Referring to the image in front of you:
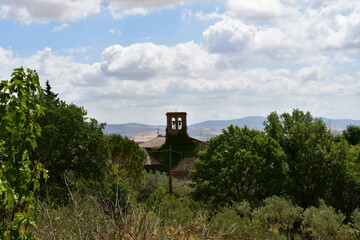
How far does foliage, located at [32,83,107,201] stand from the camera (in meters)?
26.3

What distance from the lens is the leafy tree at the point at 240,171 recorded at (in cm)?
3095

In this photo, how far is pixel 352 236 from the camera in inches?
906

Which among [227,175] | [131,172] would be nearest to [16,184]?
[227,175]

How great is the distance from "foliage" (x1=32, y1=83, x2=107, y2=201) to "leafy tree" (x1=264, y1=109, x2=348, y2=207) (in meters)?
13.3

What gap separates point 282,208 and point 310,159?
8.46 meters

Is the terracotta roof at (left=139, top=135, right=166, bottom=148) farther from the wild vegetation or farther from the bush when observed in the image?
the wild vegetation

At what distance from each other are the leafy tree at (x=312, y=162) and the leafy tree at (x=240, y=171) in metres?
1.69

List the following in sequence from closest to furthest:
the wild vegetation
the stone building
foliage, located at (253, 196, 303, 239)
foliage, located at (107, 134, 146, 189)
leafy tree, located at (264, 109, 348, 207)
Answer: the wild vegetation → foliage, located at (253, 196, 303, 239) → leafy tree, located at (264, 109, 348, 207) → foliage, located at (107, 134, 146, 189) → the stone building

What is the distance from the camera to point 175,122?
55562 mm

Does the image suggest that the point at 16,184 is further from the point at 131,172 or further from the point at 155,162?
the point at 155,162

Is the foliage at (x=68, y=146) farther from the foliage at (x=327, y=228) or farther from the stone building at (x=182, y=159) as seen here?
the stone building at (x=182, y=159)

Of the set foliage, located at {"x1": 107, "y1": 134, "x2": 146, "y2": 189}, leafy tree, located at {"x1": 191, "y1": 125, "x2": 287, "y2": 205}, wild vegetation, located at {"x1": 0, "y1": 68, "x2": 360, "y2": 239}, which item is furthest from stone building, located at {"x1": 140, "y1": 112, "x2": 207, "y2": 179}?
leafy tree, located at {"x1": 191, "y1": 125, "x2": 287, "y2": 205}

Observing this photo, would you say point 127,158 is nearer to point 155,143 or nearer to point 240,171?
point 240,171

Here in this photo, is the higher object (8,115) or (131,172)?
(8,115)
